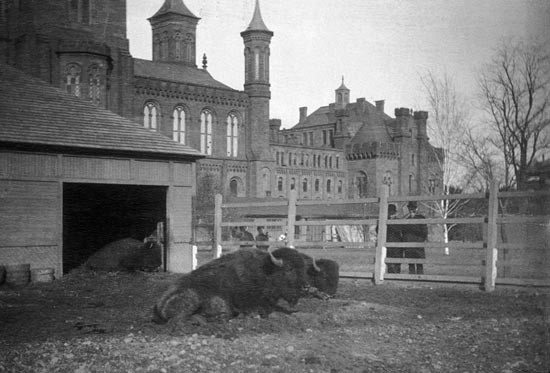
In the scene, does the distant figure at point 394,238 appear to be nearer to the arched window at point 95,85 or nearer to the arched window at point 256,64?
the arched window at point 95,85

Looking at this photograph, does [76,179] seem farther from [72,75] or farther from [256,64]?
[256,64]

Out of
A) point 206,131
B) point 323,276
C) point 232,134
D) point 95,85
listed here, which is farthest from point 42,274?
point 232,134

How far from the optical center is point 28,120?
10219 millimetres

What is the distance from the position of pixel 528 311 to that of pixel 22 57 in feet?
103

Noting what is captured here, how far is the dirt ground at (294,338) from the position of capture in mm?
4789

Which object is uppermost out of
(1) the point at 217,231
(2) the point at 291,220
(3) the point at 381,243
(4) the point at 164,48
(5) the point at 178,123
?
(4) the point at 164,48

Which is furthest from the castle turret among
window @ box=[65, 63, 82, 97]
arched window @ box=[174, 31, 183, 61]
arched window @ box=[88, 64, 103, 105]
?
window @ box=[65, 63, 82, 97]

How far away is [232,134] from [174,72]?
8.97 m

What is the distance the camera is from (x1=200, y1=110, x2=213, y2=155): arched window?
5512cm

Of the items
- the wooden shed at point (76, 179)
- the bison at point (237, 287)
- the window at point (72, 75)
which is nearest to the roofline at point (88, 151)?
the wooden shed at point (76, 179)

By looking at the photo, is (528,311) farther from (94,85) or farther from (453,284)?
(94,85)

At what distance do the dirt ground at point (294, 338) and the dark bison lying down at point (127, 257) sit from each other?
520 cm

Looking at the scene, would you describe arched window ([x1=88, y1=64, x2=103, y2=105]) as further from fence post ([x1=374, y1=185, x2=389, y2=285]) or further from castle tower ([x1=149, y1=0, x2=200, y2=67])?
fence post ([x1=374, y1=185, x2=389, y2=285])

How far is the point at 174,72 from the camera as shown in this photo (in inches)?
2352
